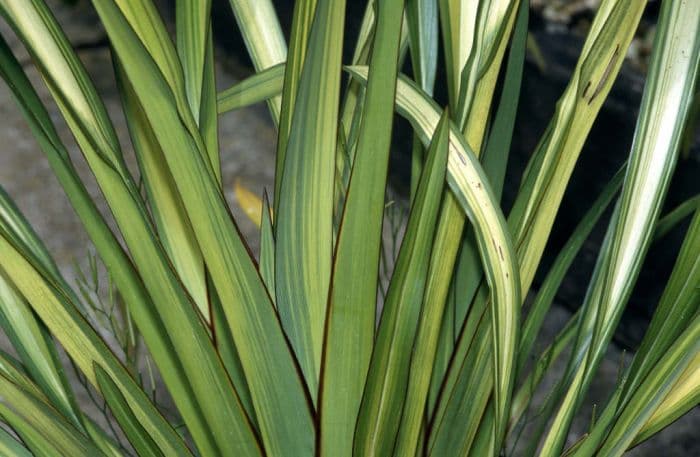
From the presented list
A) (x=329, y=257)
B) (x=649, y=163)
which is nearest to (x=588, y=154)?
(x=649, y=163)

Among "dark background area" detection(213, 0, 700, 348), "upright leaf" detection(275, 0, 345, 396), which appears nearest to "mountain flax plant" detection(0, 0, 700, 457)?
"upright leaf" detection(275, 0, 345, 396)

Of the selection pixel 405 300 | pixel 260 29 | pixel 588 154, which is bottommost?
pixel 405 300

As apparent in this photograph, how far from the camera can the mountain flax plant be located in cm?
48

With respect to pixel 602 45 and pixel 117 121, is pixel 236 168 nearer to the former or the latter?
pixel 117 121

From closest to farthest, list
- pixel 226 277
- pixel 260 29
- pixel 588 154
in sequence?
pixel 226 277 < pixel 260 29 < pixel 588 154

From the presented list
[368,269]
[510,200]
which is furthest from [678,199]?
[368,269]

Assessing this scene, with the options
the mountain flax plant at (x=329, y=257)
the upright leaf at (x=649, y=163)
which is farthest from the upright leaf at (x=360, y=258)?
the upright leaf at (x=649, y=163)

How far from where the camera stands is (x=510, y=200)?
1.47m

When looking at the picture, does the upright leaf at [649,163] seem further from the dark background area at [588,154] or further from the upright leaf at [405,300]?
the dark background area at [588,154]

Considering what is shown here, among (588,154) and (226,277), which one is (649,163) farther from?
(588,154)

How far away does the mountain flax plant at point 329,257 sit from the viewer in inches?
19.0

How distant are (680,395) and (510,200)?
94 centimetres

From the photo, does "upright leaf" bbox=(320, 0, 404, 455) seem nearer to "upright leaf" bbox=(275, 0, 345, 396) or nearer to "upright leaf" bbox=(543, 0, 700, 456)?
"upright leaf" bbox=(275, 0, 345, 396)

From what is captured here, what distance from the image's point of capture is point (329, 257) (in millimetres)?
528
